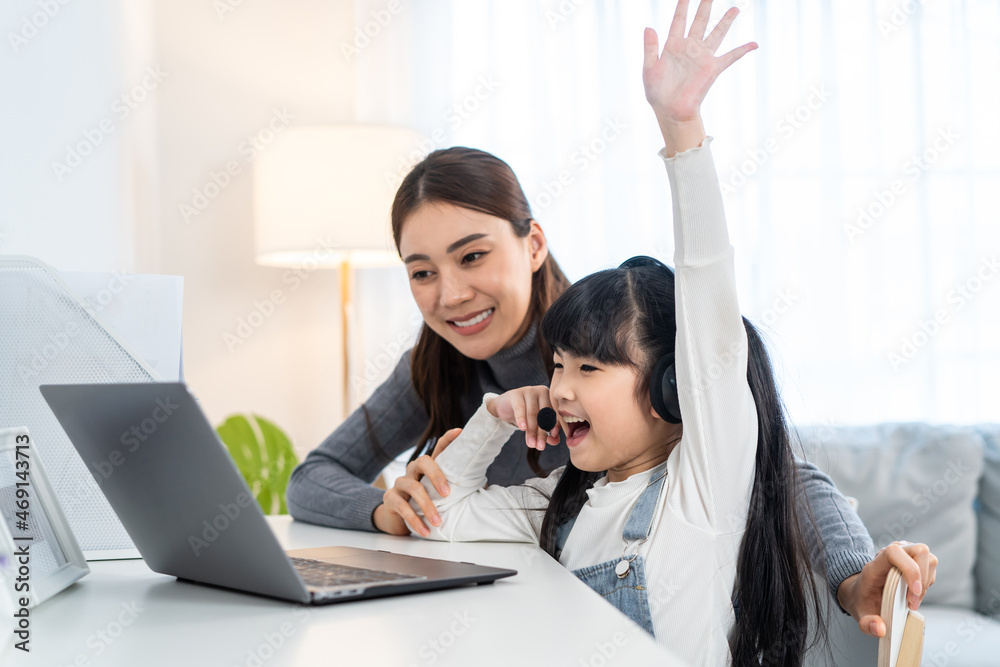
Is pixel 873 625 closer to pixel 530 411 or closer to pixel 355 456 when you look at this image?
pixel 530 411

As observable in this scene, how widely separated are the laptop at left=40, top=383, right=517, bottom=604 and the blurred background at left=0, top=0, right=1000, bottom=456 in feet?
5.97

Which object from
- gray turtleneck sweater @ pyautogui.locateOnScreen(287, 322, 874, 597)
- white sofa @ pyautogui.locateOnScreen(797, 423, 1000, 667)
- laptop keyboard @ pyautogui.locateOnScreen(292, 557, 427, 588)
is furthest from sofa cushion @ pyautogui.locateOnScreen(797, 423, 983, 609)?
laptop keyboard @ pyautogui.locateOnScreen(292, 557, 427, 588)

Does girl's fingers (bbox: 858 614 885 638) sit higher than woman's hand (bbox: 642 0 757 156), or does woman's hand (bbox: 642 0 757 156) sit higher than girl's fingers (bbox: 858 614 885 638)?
woman's hand (bbox: 642 0 757 156)

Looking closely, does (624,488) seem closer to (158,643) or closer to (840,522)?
(840,522)

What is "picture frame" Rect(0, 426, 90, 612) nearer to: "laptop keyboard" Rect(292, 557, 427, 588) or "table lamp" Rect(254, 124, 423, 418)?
"laptop keyboard" Rect(292, 557, 427, 588)

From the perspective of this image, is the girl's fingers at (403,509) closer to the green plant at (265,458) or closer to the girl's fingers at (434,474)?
the girl's fingers at (434,474)

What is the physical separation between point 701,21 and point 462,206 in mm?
541

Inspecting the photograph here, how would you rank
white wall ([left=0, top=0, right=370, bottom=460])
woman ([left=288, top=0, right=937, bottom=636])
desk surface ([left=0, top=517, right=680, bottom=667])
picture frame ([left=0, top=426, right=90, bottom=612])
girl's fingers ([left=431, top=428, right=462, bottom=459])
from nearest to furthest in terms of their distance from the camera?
desk surface ([left=0, top=517, right=680, bottom=667]), picture frame ([left=0, top=426, right=90, bottom=612]), girl's fingers ([left=431, top=428, right=462, bottom=459]), woman ([left=288, top=0, right=937, bottom=636]), white wall ([left=0, top=0, right=370, bottom=460])

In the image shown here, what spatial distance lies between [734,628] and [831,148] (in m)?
2.13

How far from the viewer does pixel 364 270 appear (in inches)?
99.1

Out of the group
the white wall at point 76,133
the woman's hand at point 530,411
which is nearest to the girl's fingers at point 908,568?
the woman's hand at point 530,411

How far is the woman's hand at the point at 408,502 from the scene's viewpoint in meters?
0.94

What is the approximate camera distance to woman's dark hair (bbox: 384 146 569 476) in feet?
3.98

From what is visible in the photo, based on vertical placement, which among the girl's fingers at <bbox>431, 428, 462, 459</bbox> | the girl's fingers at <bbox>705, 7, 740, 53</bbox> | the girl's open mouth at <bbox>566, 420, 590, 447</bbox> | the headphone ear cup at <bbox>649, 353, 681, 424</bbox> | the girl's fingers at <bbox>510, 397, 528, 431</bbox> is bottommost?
the girl's fingers at <bbox>431, 428, 462, 459</bbox>
